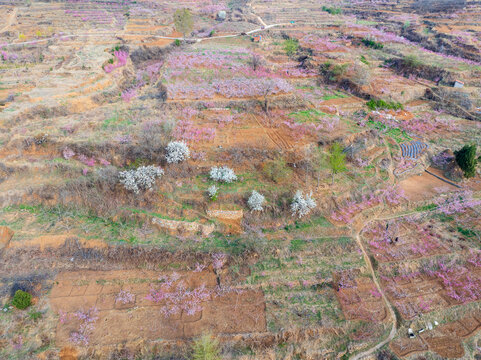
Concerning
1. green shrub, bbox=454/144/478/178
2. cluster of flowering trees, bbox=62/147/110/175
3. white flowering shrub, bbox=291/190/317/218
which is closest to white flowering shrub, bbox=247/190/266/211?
white flowering shrub, bbox=291/190/317/218

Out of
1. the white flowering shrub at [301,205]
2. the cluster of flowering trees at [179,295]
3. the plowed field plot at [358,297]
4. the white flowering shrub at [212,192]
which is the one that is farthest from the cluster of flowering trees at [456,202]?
the cluster of flowering trees at [179,295]

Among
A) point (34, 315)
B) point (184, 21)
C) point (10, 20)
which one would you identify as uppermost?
point (184, 21)

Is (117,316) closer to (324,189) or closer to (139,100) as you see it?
(324,189)

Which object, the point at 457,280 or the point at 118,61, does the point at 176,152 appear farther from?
the point at 118,61

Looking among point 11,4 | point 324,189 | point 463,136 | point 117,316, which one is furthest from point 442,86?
point 11,4

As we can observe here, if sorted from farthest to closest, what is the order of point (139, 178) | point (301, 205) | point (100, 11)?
point (100, 11) → point (139, 178) → point (301, 205)

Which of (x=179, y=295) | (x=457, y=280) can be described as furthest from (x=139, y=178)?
(x=457, y=280)

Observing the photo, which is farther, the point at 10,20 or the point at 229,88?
the point at 10,20
